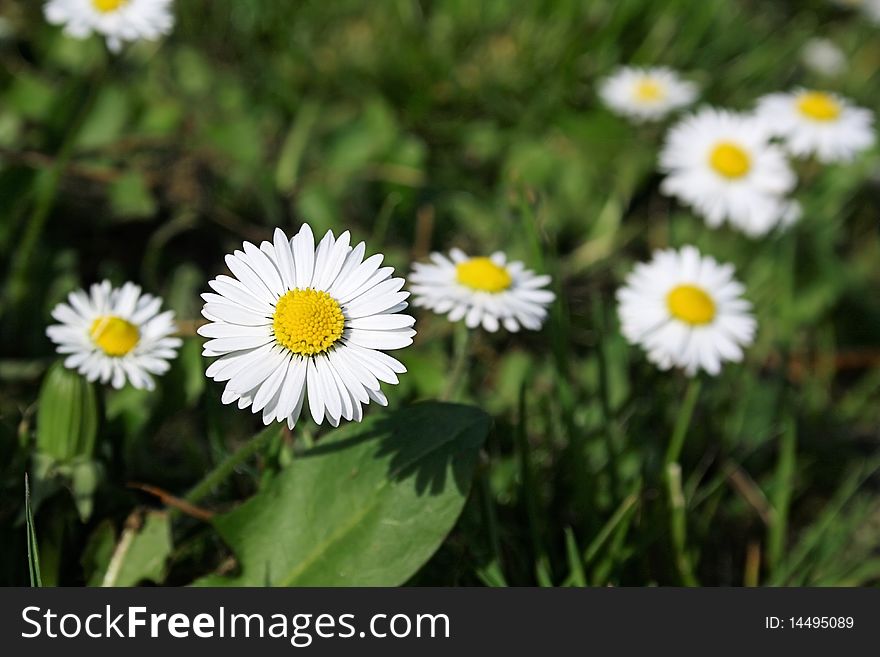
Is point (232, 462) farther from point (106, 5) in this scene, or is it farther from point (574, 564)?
point (106, 5)

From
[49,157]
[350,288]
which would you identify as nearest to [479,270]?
[350,288]

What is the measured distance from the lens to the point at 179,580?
1.72 m

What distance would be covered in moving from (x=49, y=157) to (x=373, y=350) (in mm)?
1632

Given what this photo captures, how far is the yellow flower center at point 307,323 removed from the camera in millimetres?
1305

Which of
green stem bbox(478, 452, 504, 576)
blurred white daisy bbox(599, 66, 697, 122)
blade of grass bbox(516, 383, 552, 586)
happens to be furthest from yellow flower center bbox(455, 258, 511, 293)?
blurred white daisy bbox(599, 66, 697, 122)

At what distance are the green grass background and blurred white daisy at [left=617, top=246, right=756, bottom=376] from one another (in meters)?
0.12

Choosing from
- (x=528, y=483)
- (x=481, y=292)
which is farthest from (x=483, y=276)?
(x=528, y=483)

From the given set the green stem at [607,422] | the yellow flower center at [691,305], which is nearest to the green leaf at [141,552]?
the green stem at [607,422]

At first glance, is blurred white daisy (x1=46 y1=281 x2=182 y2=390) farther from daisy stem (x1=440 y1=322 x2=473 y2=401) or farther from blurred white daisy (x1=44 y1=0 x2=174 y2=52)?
blurred white daisy (x1=44 y1=0 x2=174 y2=52)

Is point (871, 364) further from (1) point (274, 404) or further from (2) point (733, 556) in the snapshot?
(1) point (274, 404)

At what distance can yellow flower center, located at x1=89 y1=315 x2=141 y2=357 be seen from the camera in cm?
160

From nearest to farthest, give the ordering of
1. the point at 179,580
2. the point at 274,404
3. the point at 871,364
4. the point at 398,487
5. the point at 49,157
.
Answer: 1. the point at 274,404
2. the point at 398,487
3. the point at 179,580
4. the point at 49,157
5. the point at 871,364

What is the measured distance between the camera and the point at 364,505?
1.51 metres

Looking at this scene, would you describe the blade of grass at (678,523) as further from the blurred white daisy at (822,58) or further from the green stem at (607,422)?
the blurred white daisy at (822,58)
